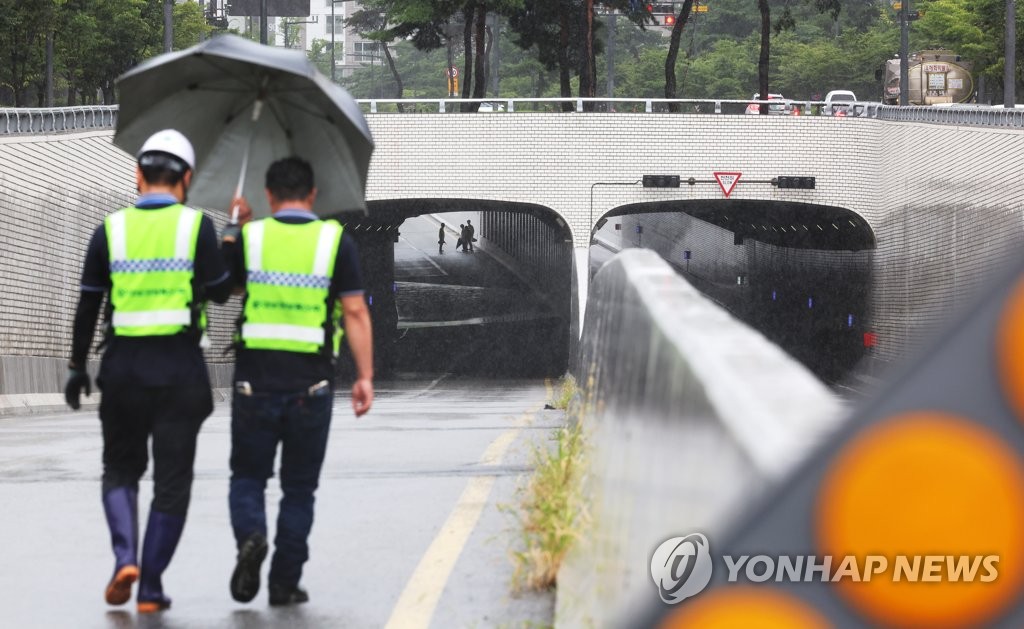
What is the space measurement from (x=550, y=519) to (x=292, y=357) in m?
1.25

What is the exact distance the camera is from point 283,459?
6227mm

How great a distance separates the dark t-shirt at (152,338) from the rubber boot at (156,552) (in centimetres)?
54

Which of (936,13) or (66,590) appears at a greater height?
A: (936,13)

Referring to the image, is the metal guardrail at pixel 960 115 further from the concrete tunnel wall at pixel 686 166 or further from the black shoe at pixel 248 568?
the black shoe at pixel 248 568

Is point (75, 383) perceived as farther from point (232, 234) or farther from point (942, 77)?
point (942, 77)

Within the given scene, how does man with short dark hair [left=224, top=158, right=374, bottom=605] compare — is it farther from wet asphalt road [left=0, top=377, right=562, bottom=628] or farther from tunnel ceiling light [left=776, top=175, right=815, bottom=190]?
tunnel ceiling light [left=776, top=175, right=815, bottom=190]

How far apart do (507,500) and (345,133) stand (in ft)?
8.26

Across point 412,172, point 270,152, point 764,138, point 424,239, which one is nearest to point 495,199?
point 412,172

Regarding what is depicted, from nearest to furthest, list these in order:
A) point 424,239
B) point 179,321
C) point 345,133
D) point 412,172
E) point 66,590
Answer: point 179,321 → point 66,590 → point 345,133 → point 412,172 → point 424,239

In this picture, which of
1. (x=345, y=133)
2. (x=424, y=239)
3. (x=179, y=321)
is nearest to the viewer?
(x=179, y=321)

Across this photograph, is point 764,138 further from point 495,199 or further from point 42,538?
point 42,538

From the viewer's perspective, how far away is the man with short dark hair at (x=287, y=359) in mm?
6129

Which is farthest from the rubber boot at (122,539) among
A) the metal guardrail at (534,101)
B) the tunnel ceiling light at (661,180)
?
the tunnel ceiling light at (661,180)

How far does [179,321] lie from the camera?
6117 mm
